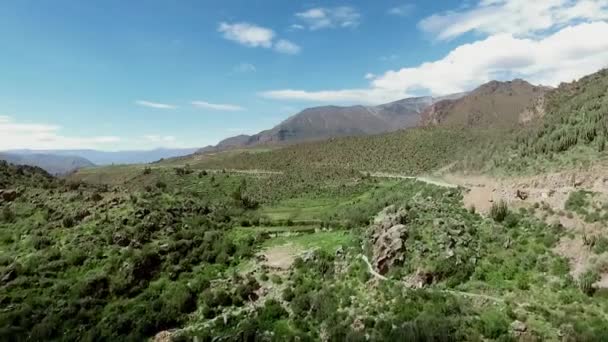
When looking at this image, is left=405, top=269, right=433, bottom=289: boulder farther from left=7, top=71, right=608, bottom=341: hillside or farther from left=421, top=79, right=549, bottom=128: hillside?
left=421, top=79, right=549, bottom=128: hillside

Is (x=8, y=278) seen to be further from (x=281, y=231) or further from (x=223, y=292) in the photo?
(x=281, y=231)

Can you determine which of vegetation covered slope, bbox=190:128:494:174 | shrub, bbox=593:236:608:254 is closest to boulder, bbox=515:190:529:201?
shrub, bbox=593:236:608:254

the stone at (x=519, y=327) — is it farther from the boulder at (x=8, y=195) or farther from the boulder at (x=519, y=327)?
the boulder at (x=8, y=195)

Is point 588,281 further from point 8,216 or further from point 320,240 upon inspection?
point 8,216

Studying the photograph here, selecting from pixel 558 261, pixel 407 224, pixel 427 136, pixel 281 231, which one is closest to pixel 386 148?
pixel 427 136

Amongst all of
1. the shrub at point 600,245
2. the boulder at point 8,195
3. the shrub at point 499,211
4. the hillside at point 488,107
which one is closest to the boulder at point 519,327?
the shrub at point 600,245

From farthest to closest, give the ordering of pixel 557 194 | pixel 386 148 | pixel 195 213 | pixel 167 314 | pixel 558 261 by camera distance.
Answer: pixel 386 148 < pixel 195 213 < pixel 557 194 < pixel 167 314 < pixel 558 261

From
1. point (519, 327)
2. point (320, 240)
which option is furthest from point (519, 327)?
point (320, 240)
